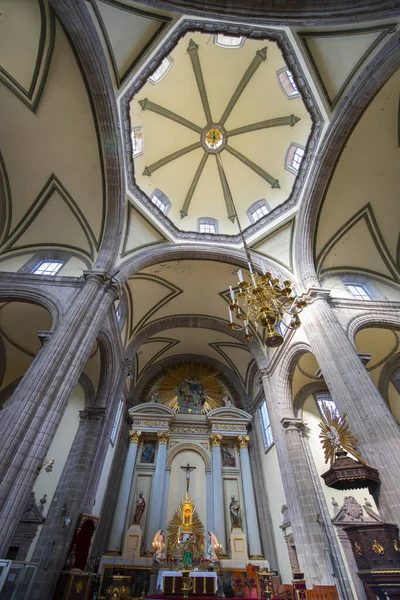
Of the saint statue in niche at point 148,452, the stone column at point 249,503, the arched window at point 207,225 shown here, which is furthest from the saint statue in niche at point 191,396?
the arched window at point 207,225

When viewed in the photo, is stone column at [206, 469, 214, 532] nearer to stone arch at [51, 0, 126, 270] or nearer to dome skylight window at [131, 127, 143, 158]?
stone arch at [51, 0, 126, 270]

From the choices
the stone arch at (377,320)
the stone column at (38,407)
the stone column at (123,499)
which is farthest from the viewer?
the stone column at (123,499)

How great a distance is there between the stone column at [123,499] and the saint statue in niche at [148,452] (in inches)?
23.6

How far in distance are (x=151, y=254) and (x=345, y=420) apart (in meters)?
8.26

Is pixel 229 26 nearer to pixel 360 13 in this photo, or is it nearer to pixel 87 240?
pixel 360 13

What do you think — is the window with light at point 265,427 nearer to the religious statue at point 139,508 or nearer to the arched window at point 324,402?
the arched window at point 324,402

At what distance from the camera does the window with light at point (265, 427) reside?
12890 millimetres

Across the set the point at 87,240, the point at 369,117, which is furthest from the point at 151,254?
the point at 369,117

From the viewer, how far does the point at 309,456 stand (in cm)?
1004

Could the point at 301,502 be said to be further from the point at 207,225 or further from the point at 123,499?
the point at 207,225

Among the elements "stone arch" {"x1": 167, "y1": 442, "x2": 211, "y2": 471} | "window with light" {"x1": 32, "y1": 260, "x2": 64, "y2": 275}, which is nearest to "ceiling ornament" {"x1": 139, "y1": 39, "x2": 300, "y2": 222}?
"window with light" {"x1": 32, "y1": 260, "x2": 64, "y2": 275}

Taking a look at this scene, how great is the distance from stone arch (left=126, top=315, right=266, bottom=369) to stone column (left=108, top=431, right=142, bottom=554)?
4.48 metres

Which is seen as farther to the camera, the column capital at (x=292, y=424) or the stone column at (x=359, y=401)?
the column capital at (x=292, y=424)

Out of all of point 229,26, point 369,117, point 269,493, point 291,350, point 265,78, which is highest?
point 265,78
